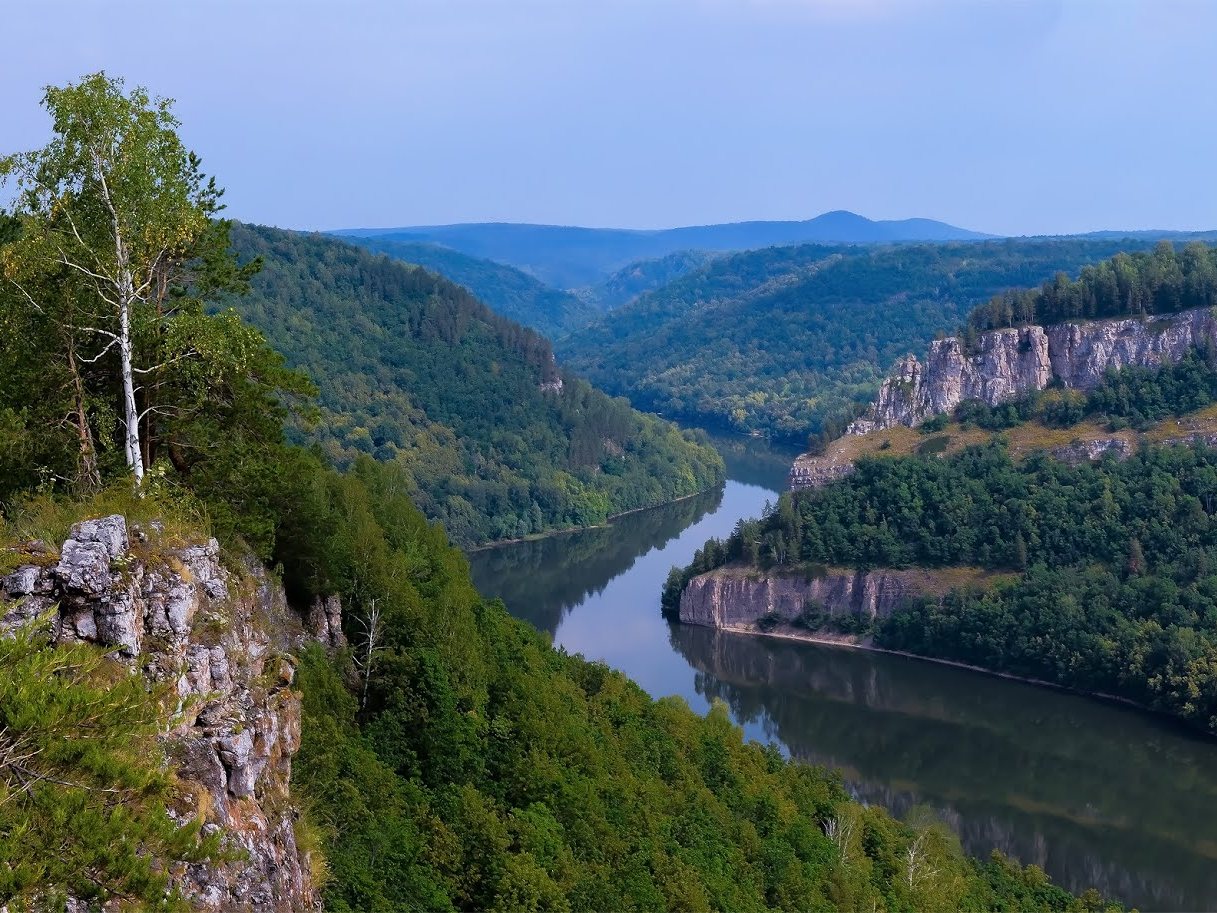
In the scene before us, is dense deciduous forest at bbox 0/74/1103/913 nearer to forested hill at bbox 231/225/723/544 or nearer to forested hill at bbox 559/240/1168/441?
forested hill at bbox 231/225/723/544

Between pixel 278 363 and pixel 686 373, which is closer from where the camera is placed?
pixel 278 363

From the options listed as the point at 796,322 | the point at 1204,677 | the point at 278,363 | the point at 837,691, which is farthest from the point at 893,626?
the point at 796,322

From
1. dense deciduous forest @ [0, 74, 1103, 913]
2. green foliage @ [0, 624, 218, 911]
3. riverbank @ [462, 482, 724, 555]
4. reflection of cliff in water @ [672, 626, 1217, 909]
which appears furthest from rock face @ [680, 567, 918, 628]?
green foliage @ [0, 624, 218, 911]

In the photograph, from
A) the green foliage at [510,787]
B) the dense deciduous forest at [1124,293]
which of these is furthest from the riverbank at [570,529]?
the green foliage at [510,787]

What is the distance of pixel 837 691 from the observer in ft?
188

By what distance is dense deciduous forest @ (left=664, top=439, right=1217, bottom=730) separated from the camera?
55188 millimetres

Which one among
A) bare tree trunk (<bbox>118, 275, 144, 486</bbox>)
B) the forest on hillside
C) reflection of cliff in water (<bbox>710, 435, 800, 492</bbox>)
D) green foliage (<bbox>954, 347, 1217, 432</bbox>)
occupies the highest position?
bare tree trunk (<bbox>118, 275, 144, 486</bbox>)

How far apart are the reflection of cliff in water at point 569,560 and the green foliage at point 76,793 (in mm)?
55981

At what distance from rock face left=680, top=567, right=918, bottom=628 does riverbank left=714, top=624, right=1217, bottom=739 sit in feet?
2.56

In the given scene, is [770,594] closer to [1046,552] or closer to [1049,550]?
[1046,552]

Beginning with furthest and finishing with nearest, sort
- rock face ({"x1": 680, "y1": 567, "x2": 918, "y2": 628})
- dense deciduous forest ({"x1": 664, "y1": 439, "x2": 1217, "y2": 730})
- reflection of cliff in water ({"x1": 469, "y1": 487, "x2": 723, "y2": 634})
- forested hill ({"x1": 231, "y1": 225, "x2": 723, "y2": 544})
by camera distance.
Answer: forested hill ({"x1": 231, "y1": 225, "x2": 723, "y2": 544})
reflection of cliff in water ({"x1": 469, "y1": 487, "x2": 723, "y2": 634})
rock face ({"x1": 680, "y1": 567, "x2": 918, "y2": 628})
dense deciduous forest ({"x1": 664, "y1": 439, "x2": 1217, "y2": 730})

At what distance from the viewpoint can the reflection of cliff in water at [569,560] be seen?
72.9m

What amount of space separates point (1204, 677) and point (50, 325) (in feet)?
161

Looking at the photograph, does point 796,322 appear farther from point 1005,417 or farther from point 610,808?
point 610,808
